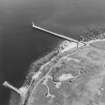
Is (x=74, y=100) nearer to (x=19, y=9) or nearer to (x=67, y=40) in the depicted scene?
(x=67, y=40)

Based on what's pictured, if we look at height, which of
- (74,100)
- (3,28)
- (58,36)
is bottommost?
(74,100)

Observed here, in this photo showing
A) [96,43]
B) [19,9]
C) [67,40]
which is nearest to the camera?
[96,43]

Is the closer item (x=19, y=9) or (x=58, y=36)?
(x=58, y=36)

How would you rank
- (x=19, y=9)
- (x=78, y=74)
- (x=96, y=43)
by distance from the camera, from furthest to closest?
1. (x=19, y=9)
2. (x=96, y=43)
3. (x=78, y=74)

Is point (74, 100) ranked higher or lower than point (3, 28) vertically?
lower

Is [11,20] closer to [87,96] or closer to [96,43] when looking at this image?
[96,43]

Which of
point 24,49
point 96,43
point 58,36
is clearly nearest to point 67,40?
point 58,36
